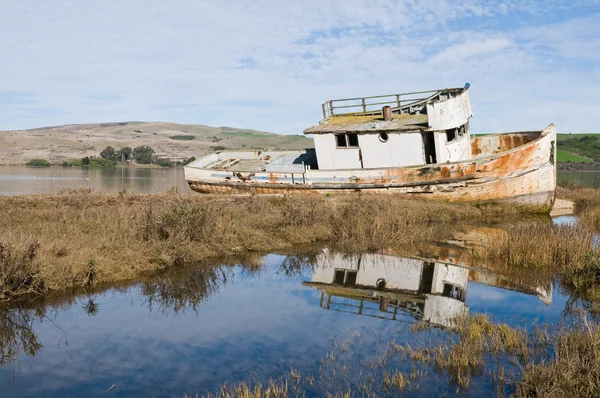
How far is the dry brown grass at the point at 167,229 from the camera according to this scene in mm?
10273

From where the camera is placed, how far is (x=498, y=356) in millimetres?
6996

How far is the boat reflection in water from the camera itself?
9625 mm

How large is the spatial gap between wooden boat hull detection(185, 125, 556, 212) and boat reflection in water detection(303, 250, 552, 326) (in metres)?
9.00

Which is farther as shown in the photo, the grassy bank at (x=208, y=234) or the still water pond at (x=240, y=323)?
the grassy bank at (x=208, y=234)

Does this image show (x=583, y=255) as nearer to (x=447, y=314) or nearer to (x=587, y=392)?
(x=447, y=314)

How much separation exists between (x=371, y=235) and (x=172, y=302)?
7.75 m

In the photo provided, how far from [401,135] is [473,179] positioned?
3603 mm

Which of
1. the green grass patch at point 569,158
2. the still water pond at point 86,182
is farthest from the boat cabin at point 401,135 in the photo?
the green grass patch at point 569,158

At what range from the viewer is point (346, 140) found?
24031mm

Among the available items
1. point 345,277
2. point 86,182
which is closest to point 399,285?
point 345,277

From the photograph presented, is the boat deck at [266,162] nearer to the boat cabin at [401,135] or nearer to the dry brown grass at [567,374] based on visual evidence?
the boat cabin at [401,135]

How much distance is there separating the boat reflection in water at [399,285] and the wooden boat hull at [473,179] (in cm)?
900

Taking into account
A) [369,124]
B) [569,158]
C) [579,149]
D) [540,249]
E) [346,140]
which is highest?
[579,149]

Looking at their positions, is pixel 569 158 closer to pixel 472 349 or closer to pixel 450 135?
pixel 450 135
